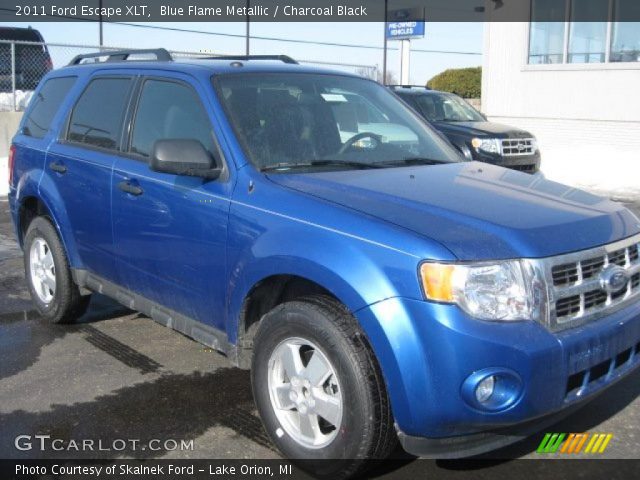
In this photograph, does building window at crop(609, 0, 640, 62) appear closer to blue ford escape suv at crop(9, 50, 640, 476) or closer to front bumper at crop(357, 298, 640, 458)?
blue ford escape suv at crop(9, 50, 640, 476)

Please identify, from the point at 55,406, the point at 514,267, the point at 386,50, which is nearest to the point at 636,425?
the point at 514,267

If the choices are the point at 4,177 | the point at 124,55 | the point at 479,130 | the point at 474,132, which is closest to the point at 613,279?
the point at 124,55

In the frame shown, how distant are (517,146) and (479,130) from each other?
2.41ft

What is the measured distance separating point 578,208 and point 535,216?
0.36m

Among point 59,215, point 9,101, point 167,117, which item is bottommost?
point 59,215

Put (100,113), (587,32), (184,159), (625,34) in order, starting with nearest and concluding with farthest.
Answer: (184,159) < (100,113) < (625,34) < (587,32)

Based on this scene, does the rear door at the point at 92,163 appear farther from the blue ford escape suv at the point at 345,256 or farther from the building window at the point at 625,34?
the building window at the point at 625,34

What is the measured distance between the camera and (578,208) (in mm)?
3500

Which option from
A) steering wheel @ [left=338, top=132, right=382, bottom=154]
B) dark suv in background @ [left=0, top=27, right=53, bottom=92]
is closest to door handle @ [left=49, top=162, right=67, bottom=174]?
steering wheel @ [left=338, top=132, right=382, bottom=154]

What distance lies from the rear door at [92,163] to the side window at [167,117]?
0.21 metres

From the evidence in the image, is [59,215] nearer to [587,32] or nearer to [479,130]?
[479,130]

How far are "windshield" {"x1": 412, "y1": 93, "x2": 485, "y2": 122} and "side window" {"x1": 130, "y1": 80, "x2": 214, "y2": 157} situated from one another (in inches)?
357

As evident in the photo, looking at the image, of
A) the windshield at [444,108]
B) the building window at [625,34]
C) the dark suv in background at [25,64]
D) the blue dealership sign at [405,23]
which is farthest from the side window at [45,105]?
the blue dealership sign at [405,23]

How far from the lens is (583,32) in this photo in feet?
52.4
